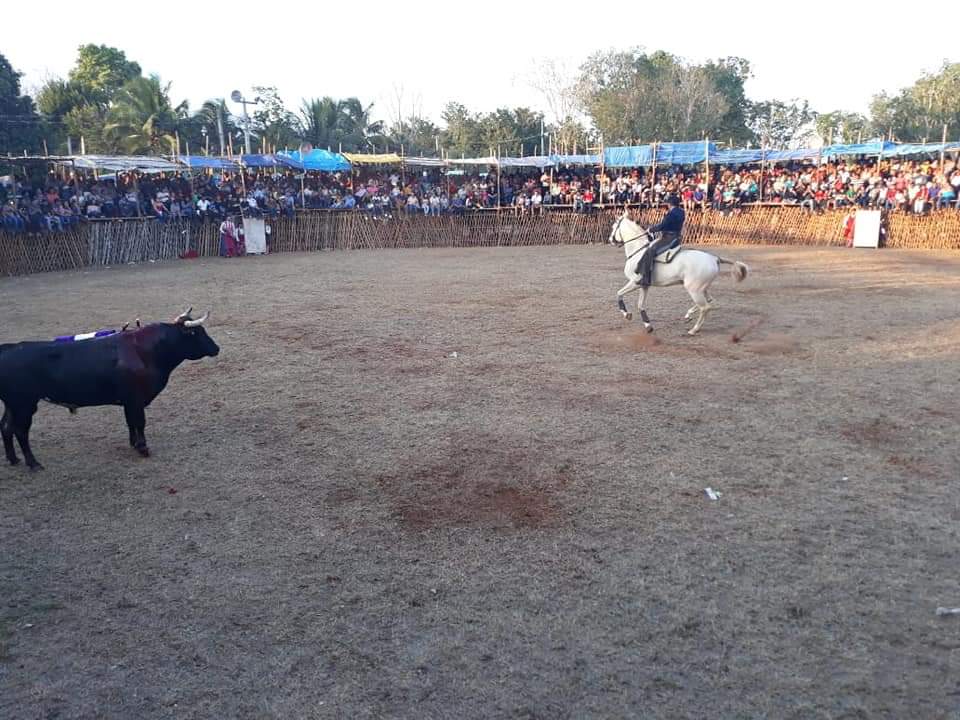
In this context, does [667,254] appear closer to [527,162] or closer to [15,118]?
[527,162]

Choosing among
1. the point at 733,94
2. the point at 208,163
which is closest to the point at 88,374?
the point at 208,163

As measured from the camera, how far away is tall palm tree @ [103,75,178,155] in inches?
1471

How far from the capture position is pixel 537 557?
5.34 meters

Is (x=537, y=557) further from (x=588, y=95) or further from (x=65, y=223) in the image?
(x=588, y=95)

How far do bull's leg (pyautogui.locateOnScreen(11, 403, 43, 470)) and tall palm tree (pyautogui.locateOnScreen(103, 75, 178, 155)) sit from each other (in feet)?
115

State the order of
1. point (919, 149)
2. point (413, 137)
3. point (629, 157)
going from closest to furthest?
point (919, 149) → point (629, 157) → point (413, 137)

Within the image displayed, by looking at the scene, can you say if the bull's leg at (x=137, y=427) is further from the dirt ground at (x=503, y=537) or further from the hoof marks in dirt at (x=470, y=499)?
the hoof marks in dirt at (x=470, y=499)

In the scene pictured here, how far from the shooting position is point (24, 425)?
22.3ft

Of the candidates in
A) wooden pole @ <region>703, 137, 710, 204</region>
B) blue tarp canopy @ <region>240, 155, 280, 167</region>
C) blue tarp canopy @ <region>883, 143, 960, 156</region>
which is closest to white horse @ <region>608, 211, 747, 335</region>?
wooden pole @ <region>703, 137, 710, 204</region>

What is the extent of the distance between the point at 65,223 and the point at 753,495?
22.6 metres

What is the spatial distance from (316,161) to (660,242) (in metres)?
20.4

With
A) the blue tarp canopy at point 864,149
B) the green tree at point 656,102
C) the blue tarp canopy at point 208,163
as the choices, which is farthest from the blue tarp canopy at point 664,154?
the blue tarp canopy at point 208,163

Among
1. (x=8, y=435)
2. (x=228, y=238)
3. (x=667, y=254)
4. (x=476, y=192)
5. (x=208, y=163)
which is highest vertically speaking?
(x=208, y=163)

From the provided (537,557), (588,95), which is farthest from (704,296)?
(588,95)
